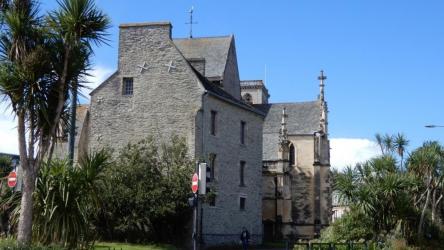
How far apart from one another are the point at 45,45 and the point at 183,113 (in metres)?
20.2

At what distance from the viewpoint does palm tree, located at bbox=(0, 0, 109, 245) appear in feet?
47.1

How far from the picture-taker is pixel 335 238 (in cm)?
2525

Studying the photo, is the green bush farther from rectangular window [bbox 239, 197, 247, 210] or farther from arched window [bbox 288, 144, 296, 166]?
arched window [bbox 288, 144, 296, 166]

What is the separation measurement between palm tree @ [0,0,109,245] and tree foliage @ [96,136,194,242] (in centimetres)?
1534

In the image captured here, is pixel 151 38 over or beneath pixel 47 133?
over

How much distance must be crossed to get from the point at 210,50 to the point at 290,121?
14548 millimetres

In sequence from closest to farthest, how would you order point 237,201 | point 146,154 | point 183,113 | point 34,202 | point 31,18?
point 31,18 < point 34,202 < point 146,154 < point 183,113 < point 237,201

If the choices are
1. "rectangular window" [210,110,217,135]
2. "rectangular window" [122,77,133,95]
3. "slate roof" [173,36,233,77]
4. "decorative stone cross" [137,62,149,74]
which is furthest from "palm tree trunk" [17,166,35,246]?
"slate roof" [173,36,233,77]

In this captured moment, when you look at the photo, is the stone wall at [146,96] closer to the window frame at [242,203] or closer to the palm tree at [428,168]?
the window frame at [242,203]

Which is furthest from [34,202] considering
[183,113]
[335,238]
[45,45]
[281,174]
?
[281,174]

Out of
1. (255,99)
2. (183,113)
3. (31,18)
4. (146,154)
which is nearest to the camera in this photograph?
(31,18)

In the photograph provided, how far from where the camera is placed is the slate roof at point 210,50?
145ft

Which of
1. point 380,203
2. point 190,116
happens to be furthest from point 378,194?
point 190,116

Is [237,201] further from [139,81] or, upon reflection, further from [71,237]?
[71,237]
